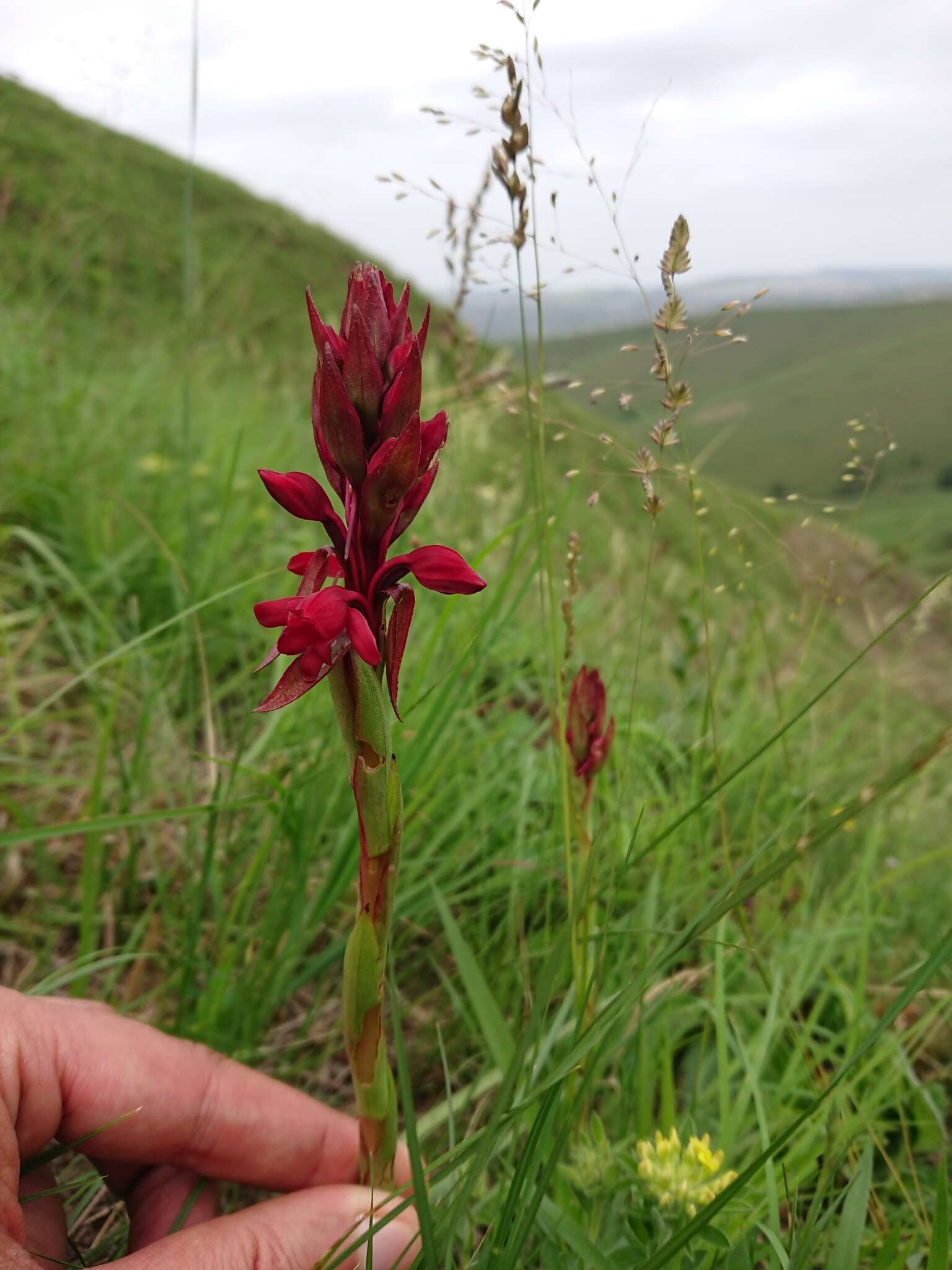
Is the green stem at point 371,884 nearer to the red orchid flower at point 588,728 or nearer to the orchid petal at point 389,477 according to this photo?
the orchid petal at point 389,477

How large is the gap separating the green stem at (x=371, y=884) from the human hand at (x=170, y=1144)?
0.43 feet

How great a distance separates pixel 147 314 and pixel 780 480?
86889 millimetres

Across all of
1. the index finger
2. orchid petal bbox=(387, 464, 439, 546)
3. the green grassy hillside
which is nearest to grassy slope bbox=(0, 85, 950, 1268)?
the index finger

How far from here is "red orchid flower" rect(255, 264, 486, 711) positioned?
0.81m

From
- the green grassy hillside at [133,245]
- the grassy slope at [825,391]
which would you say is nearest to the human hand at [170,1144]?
the green grassy hillside at [133,245]

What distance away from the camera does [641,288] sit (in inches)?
48.6

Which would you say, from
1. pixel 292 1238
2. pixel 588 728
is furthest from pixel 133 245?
pixel 292 1238

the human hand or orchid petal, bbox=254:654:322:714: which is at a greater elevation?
orchid petal, bbox=254:654:322:714

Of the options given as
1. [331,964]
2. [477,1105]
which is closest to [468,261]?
[331,964]

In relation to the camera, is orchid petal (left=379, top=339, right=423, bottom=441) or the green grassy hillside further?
the green grassy hillside

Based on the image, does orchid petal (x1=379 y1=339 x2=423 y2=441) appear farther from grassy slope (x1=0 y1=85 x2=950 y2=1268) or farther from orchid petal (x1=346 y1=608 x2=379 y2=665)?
grassy slope (x1=0 y1=85 x2=950 y2=1268)

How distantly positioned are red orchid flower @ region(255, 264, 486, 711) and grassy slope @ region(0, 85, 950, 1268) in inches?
15.4

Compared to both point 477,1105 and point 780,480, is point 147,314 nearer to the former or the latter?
point 477,1105

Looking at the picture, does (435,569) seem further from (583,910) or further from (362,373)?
(583,910)
